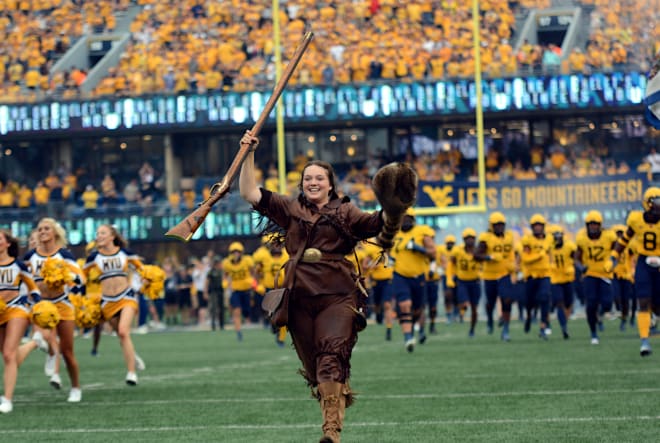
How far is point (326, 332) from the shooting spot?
8.24 meters

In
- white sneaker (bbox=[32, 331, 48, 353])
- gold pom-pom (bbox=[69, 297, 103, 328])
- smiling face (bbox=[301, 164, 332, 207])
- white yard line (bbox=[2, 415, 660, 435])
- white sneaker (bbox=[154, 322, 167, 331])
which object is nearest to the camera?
smiling face (bbox=[301, 164, 332, 207])

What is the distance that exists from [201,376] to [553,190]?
21.5 meters

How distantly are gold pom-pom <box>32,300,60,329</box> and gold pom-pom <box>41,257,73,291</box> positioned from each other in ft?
1.51

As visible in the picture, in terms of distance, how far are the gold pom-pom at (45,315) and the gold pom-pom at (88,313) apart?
83.7 inches

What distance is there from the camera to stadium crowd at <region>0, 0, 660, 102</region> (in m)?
36.8

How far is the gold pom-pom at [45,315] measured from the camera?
12602 mm

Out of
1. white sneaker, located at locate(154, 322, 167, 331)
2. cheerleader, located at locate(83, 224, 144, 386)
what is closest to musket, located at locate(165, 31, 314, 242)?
cheerleader, located at locate(83, 224, 144, 386)

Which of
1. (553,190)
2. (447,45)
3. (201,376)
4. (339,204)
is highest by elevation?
(447,45)

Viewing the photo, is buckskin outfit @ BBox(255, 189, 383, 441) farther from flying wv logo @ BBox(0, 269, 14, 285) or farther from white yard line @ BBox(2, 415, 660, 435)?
flying wv logo @ BBox(0, 269, 14, 285)

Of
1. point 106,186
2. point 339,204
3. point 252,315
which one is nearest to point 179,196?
point 106,186

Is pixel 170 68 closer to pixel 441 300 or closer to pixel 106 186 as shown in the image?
pixel 106 186

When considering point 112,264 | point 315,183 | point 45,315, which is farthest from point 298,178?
point 315,183

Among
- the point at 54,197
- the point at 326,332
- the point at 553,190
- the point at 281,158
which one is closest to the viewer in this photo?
the point at 326,332

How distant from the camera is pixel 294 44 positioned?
36500 mm
